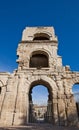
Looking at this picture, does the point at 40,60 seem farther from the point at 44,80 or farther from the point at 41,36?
the point at 44,80

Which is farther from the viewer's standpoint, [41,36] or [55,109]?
[41,36]

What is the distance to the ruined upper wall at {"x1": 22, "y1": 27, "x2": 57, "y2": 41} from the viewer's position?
1565cm

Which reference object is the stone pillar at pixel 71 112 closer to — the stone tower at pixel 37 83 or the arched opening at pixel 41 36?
the stone tower at pixel 37 83

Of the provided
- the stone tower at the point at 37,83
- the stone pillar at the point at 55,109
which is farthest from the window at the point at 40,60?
the stone pillar at the point at 55,109

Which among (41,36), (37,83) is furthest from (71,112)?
(41,36)

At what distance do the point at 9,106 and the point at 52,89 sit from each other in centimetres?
351

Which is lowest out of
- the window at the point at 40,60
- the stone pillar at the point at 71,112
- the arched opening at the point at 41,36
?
the stone pillar at the point at 71,112

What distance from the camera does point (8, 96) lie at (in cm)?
1087

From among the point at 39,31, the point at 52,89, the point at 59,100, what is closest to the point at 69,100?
the point at 59,100

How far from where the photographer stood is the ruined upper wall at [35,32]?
51.3 feet

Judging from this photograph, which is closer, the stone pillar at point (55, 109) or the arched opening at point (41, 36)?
the stone pillar at point (55, 109)

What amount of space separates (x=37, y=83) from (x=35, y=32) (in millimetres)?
6440

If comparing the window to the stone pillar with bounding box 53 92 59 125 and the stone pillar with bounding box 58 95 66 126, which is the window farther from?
the stone pillar with bounding box 58 95 66 126

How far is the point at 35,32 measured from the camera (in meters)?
16.4
